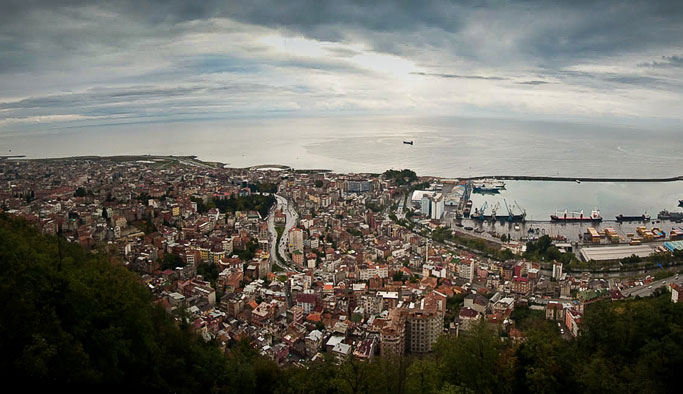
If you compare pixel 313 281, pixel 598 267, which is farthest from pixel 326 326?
pixel 598 267

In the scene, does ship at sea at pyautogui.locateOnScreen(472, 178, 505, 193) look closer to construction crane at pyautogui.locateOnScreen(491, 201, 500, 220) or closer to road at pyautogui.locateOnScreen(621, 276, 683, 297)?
construction crane at pyautogui.locateOnScreen(491, 201, 500, 220)

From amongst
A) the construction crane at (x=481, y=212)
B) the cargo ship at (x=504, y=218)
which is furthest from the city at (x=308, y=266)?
the cargo ship at (x=504, y=218)

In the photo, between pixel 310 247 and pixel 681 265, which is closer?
pixel 681 265

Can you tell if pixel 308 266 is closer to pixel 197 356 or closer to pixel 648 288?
pixel 197 356

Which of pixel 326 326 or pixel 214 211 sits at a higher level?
pixel 214 211

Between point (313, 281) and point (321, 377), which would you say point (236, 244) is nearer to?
point (313, 281)

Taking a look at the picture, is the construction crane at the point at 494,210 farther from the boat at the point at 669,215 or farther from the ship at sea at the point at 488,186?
the boat at the point at 669,215

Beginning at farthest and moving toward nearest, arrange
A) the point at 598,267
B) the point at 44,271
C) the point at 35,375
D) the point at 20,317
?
the point at 598,267
the point at 44,271
the point at 20,317
the point at 35,375

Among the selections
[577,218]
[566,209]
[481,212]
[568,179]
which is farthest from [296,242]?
[568,179]

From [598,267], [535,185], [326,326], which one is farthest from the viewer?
[535,185]
